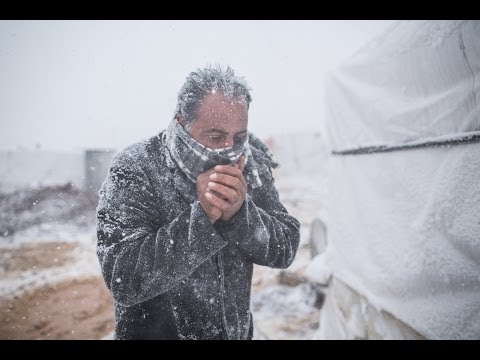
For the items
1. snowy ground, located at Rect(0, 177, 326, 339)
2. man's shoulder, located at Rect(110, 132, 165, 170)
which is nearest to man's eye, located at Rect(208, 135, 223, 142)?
man's shoulder, located at Rect(110, 132, 165, 170)

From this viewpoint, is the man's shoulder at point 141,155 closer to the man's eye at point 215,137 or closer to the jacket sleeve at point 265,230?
the man's eye at point 215,137

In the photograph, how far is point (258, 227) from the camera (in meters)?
1.19

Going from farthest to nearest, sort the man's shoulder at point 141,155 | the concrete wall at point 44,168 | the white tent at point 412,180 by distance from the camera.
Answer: the concrete wall at point 44,168
the white tent at point 412,180
the man's shoulder at point 141,155

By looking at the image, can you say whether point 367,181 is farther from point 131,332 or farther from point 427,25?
point 131,332

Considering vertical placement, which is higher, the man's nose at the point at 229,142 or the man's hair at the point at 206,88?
the man's hair at the point at 206,88

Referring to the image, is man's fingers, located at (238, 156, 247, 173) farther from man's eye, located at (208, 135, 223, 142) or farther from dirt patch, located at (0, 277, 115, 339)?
dirt patch, located at (0, 277, 115, 339)

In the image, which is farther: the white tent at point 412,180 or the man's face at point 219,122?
the white tent at point 412,180

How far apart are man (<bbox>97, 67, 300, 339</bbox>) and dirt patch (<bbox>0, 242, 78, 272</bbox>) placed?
5.34 metres

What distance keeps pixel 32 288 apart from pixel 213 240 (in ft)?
16.0

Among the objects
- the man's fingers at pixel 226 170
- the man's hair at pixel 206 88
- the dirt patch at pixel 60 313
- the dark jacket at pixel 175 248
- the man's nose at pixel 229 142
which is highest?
the man's hair at pixel 206 88

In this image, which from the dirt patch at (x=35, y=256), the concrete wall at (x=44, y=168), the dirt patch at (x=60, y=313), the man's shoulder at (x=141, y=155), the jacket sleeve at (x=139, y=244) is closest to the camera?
the jacket sleeve at (x=139, y=244)

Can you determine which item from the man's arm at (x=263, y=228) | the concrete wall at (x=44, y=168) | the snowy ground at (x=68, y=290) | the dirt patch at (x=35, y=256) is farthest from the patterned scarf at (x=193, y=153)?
the concrete wall at (x=44, y=168)

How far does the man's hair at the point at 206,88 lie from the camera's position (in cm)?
122

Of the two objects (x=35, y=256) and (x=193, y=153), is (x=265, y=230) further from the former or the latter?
(x=35, y=256)
